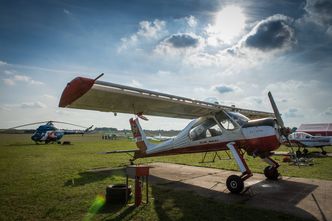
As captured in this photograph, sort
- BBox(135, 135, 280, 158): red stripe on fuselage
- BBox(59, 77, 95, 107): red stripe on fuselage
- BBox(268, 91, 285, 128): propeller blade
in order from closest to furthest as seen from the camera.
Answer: BBox(59, 77, 95, 107): red stripe on fuselage, BBox(135, 135, 280, 158): red stripe on fuselage, BBox(268, 91, 285, 128): propeller blade

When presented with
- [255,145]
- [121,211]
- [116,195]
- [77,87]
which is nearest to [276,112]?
[255,145]

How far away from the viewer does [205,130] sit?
34.7 ft

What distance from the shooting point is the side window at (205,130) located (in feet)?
33.8

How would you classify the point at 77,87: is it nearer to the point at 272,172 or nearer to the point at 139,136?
the point at 139,136

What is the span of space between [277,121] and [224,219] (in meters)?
5.07

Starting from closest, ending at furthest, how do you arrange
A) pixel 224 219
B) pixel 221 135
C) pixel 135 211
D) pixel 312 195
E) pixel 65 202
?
pixel 224 219 < pixel 135 211 < pixel 65 202 < pixel 312 195 < pixel 221 135

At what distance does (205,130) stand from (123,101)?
3.85 m

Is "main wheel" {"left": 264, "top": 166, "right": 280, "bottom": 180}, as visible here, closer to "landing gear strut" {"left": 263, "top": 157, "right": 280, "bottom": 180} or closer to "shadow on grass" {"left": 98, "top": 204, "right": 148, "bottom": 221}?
"landing gear strut" {"left": 263, "top": 157, "right": 280, "bottom": 180}

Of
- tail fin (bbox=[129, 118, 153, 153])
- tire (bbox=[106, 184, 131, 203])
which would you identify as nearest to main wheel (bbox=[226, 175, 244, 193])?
tire (bbox=[106, 184, 131, 203])

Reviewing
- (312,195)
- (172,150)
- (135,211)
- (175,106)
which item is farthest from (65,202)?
(312,195)

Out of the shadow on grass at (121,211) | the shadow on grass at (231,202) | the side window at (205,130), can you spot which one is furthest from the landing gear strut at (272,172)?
the shadow on grass at (121,211)

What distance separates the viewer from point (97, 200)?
23.8 ft

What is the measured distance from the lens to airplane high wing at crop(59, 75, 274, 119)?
24.1 ft

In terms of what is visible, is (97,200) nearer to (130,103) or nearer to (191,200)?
(191,200)
